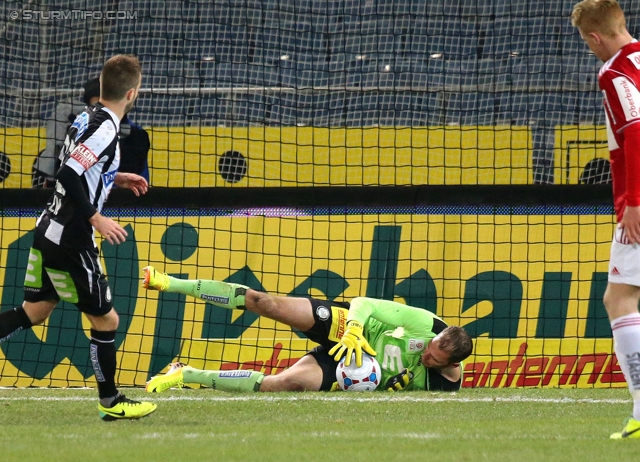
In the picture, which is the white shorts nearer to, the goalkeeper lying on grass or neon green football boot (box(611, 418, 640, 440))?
neon green football boot (box(611, 418, 640, 440))

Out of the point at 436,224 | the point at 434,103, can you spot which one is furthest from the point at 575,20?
the point at 434,103

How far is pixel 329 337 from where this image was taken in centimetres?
741

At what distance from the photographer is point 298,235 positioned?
8.90 metres

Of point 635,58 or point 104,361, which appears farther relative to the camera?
point 104,361

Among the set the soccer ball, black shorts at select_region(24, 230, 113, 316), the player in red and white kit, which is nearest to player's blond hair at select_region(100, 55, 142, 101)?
black shorts at select_region(24, 230, 113, 316)

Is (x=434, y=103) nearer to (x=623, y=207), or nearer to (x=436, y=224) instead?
(x=436, y=224)

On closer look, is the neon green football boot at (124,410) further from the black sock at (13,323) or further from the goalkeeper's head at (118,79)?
the goalkeeper's head at (118,79)

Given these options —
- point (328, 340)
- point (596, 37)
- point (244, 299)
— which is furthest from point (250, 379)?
point (596, 37)

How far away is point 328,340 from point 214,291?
0.92m

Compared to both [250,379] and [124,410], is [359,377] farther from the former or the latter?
[124,410]

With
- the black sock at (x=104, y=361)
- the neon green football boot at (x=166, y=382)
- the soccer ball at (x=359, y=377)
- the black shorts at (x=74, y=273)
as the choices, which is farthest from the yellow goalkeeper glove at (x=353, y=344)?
the black shorts at (x=74, y=273)

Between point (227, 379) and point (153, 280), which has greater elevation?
point (153, 280)

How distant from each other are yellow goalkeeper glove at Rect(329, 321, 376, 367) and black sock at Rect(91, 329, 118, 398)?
1713mm

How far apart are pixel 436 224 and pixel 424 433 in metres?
4.37
